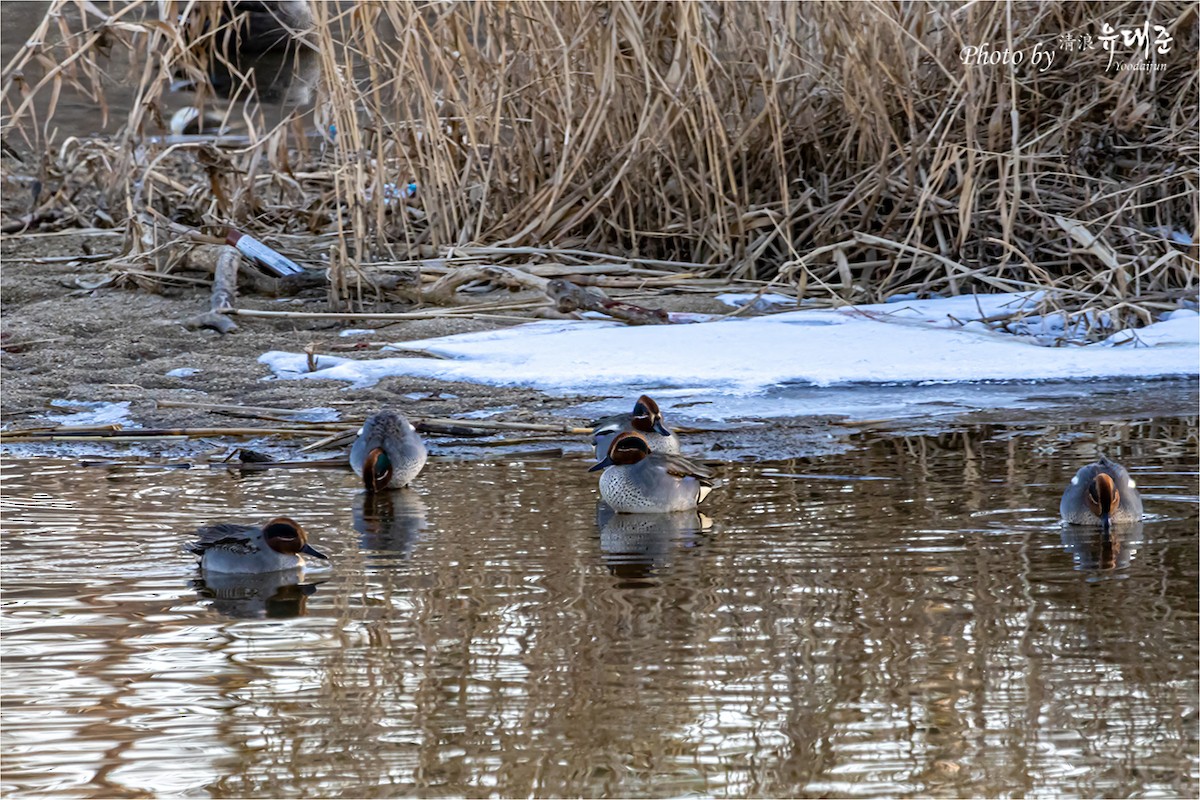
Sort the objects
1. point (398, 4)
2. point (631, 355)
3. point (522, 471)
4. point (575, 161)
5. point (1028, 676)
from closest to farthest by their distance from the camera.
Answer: point (1028, 676) → point (522, 471) → point (631, 355) → point (398, 4) → point (575, 161)

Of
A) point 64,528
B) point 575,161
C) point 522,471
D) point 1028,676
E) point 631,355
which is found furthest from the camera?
point 575,161

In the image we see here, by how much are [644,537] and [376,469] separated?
0.97 metres

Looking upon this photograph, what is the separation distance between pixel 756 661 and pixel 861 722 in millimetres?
407

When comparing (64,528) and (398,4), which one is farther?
(398,4)

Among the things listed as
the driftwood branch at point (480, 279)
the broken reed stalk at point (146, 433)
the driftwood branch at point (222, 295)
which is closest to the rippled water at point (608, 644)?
the broken reed stalk at point (146, 433)

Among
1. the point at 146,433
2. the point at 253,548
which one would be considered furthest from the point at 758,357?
the point at 253,548

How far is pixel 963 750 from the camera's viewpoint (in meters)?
2.75

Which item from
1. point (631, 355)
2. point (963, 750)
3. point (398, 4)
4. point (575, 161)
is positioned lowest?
point (963, 750)

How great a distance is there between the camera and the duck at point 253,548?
4035 mm

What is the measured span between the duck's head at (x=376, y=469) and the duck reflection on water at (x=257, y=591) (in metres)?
0.93

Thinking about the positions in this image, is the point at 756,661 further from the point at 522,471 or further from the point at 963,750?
the point at 522,471

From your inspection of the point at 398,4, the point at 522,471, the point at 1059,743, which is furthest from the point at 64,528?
the point at 398,4

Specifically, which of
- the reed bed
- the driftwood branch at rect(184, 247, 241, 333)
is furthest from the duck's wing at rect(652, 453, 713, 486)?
the driftwood branch at rect(184, 247, 241, 333)

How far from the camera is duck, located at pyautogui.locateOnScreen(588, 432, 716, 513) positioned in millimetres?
4746
